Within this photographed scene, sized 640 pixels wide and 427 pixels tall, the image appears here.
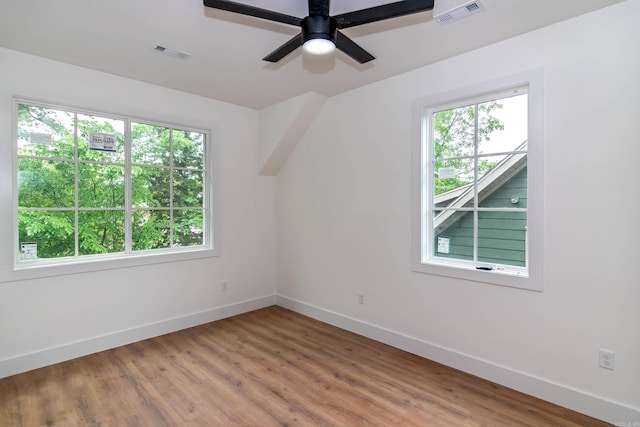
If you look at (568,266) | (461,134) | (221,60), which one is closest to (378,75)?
(461,134)

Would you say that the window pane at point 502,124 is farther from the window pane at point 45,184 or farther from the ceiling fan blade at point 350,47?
the window pane at point 45,184

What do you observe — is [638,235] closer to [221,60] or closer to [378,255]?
[378,255]

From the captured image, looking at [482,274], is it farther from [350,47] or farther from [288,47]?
[288,47]

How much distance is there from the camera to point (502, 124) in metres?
2.70

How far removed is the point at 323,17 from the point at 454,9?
961mm

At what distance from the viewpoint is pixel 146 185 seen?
3604mm

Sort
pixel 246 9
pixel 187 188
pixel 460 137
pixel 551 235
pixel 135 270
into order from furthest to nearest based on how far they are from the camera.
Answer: pixel 187 188 → pixel 135 270 → pixel 460 137 → pixel 551 235 → pixel 246 9

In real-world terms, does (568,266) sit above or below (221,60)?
below

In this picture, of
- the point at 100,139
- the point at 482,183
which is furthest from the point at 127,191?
the point at 482,183

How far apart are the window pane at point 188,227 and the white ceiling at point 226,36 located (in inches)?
59.4

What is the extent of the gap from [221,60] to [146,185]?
1.64 m

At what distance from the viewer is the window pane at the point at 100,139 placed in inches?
125

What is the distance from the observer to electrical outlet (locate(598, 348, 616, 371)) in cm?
213

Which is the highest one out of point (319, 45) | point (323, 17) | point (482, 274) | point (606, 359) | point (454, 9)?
point (454, 9)
